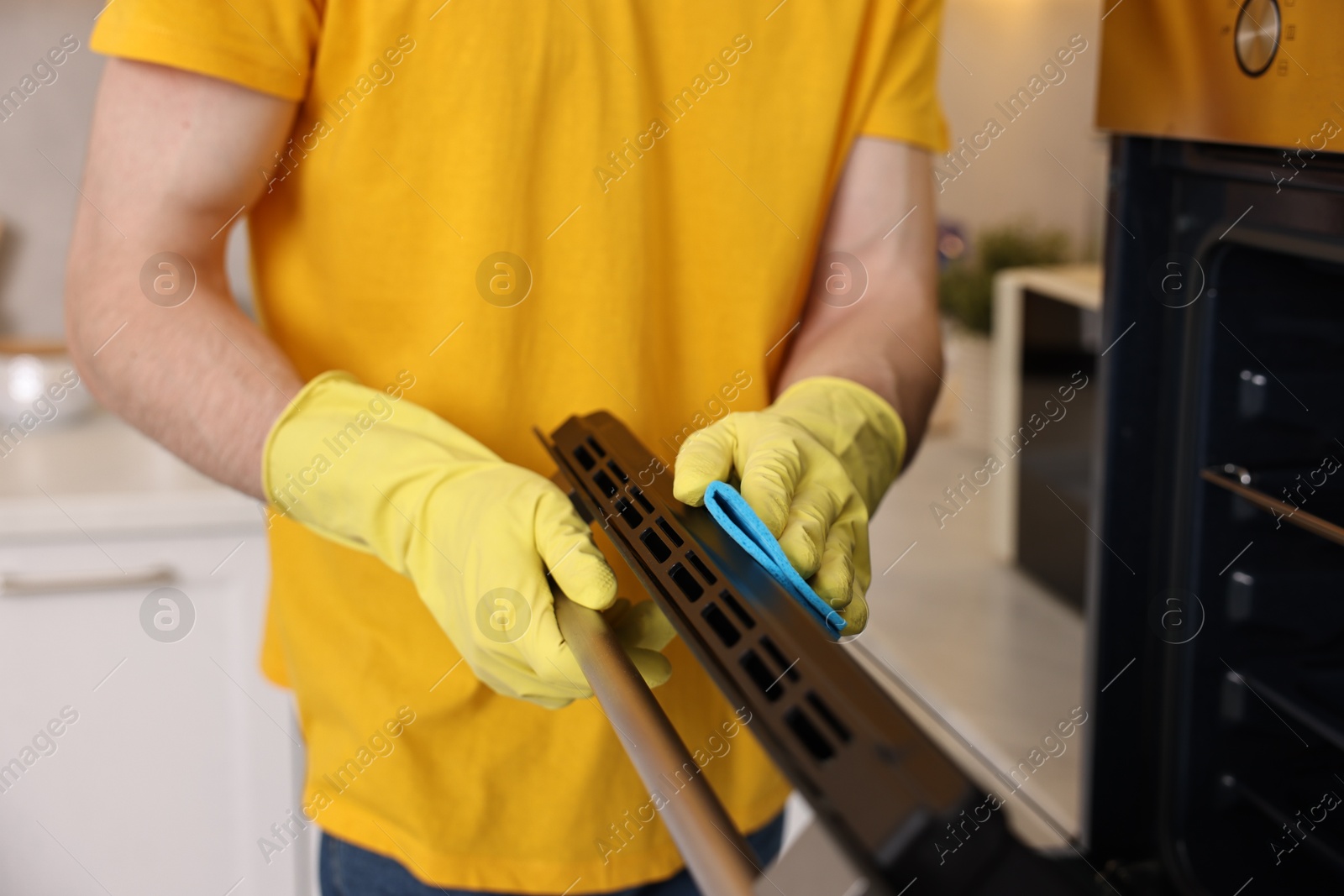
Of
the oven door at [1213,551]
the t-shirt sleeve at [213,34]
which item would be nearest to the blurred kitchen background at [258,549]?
the oven door at [1213,551]

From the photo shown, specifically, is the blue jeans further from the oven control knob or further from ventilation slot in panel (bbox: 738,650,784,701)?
the oven control knob

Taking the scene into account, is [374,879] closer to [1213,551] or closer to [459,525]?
[459,525]

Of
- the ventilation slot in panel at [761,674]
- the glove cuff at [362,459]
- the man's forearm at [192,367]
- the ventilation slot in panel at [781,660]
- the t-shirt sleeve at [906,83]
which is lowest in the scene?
the glove cuff at [362,459]

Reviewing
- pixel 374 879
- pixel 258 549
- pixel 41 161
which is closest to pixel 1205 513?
pixel 374 879

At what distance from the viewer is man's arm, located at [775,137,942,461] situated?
31.8 inches

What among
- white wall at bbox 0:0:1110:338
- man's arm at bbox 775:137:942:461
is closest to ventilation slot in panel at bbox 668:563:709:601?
man's arm at bbox 775:137:942:461

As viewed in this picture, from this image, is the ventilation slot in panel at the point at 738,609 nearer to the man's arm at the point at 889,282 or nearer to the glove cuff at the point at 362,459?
the glove cuff at the point at 362,459

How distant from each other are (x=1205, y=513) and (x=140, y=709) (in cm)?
119

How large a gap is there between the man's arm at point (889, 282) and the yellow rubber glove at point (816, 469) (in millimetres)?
53

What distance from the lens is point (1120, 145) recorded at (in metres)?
0.73

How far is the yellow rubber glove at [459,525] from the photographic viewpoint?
557 mm

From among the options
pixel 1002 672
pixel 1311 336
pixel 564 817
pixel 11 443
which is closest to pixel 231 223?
pixel 564 817

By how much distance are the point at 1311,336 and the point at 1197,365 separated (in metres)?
0.07

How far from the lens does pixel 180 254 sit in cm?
66
